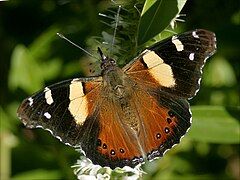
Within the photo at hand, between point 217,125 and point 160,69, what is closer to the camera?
point 160,69

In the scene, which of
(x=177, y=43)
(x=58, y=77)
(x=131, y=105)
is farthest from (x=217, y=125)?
(x=58, y=77)

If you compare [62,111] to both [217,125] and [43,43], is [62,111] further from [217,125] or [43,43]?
[43,43]

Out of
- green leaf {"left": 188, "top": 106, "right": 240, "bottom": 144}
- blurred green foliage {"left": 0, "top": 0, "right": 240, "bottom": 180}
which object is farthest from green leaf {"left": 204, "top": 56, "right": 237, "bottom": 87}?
green leaf {"left": 188, "top": 106, "right": 240, "bottom": 144}

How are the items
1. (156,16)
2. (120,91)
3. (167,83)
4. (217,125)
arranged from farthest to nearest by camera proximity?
(217,125) → (120,91) → (167,83) → (156,16)

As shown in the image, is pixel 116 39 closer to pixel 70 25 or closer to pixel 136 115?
pixel 136 115

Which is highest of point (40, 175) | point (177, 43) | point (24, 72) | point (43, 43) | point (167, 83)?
point (177, 43)

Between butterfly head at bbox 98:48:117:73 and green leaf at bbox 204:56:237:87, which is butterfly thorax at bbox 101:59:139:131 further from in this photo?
green leaf at bbox 204:56:237:87

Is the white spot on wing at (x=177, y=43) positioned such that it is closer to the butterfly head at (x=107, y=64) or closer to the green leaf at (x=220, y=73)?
the butterfly head at (x=107, y=64)
